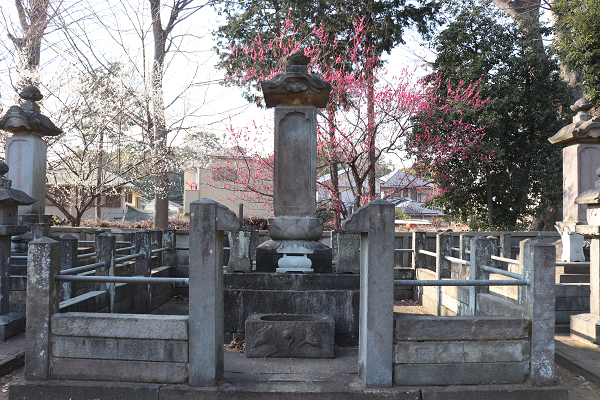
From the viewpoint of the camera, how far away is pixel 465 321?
380 centimetres

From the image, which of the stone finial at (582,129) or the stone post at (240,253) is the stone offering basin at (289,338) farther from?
the stone finial at (582,129)

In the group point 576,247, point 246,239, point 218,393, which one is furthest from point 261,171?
point 218,393

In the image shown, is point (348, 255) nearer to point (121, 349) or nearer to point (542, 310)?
point (542, 310)

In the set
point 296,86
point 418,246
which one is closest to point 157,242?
point 296,86

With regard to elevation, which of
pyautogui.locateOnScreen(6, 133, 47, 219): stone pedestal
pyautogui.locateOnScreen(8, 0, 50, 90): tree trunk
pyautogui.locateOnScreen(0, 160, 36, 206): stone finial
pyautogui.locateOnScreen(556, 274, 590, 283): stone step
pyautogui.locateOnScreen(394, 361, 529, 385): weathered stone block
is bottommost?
pyautogui.locateOnScreen(394, 361, 529, 385): weathered stone block

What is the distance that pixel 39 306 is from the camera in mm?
3848

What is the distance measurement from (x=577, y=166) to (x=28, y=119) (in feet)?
39.3

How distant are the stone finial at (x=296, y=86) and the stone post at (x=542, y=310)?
12.3 feet

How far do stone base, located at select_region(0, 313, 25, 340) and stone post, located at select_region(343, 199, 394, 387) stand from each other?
180 inches

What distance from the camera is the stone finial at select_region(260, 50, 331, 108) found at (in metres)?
6.30

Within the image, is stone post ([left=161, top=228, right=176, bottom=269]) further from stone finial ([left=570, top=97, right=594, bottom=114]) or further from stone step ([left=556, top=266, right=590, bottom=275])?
stone finial ([left=570, top=97, right=594, bottom=114])

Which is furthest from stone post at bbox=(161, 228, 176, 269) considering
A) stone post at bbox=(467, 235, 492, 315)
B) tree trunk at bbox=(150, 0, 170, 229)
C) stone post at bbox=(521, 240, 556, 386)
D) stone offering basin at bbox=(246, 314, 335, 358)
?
stone post at bbox=(521, 240, 556, 386)

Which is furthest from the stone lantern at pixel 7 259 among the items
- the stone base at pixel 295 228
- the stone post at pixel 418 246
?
the stone post at pixel 418 246

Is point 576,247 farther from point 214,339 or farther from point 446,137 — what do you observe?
point 214,339
